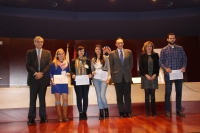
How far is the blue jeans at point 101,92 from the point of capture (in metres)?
4.15

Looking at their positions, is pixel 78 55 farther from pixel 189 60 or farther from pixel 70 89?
pixel 189 60

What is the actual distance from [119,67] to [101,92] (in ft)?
1.92

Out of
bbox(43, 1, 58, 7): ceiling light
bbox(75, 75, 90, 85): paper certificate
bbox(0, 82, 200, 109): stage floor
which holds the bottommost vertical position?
bbox(0, 82, 200, 109): stage floor

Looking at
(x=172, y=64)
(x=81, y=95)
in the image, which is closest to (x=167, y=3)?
(x=172, y=64)

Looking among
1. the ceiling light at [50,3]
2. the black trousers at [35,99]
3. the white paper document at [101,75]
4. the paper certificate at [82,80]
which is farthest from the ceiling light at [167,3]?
the black trousers at [35,99]

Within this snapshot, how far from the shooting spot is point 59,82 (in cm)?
409

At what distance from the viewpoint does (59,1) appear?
6.08 metres

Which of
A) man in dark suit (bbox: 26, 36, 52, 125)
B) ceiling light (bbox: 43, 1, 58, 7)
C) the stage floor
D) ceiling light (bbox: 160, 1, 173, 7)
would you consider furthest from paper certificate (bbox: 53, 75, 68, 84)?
ceiling light (bbox: 160, 1, 173, 7)

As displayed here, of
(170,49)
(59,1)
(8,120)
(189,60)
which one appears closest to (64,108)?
(8,120)

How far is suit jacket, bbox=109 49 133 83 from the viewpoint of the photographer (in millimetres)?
4145

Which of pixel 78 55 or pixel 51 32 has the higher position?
pixel 51 32

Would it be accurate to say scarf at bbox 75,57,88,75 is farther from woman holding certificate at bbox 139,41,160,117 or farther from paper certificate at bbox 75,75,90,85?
woman holding certificate at bbox 139,41,160,117

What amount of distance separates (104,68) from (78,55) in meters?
0.56

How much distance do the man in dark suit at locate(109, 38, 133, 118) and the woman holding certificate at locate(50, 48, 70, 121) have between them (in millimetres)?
920
